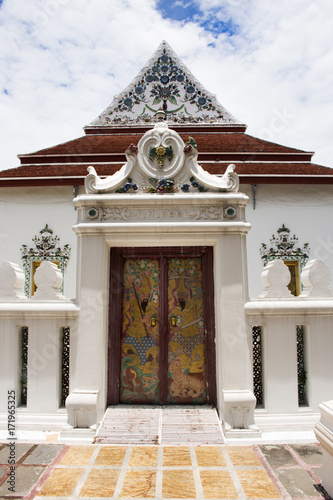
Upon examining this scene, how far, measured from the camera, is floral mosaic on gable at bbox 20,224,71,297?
8795mm

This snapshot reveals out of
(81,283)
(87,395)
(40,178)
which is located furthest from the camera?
(40,178)

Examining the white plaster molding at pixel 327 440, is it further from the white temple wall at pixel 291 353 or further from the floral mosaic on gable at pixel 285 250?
the floral mosaic on gable at pixel 285 250

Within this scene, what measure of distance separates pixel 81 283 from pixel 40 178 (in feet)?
18.4

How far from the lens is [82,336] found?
3881mm

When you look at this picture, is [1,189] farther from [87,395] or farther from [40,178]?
[87,395]

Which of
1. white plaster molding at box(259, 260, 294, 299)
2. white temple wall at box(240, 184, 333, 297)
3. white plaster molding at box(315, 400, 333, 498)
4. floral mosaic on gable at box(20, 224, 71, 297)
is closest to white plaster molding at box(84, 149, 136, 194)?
white plaster molding at box(259, 260, 294, 299)

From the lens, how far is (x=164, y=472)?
9.76ft

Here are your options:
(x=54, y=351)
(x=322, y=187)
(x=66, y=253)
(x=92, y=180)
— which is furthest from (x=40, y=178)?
(x=322, y=187)

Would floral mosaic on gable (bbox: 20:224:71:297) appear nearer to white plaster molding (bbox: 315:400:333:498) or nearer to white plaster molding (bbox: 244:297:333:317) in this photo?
white plaster molding (bbox: 244:297:333:317)

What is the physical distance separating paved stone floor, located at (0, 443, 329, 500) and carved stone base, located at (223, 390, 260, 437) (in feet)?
0.76

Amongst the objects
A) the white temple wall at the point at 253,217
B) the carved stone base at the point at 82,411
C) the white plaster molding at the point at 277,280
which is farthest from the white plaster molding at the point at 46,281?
the white temple wall at the point at 253,217

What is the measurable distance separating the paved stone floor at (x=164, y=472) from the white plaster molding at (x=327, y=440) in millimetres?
88

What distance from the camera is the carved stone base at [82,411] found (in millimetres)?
3674

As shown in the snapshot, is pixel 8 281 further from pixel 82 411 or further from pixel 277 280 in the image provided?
pixel 277 280
